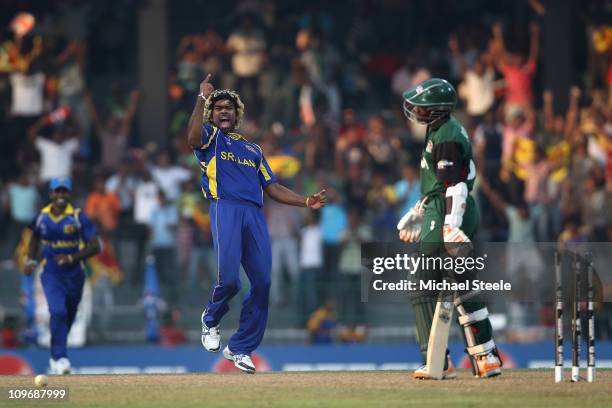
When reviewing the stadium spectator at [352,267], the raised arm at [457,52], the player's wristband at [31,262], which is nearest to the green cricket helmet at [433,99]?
the player's wristband at [31,262]

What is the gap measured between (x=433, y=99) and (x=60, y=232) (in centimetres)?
589

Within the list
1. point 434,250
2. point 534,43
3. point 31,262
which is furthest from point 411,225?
point 534,43

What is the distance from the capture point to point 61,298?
1644 centimetres

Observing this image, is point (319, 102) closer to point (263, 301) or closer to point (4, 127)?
point (4, 127)

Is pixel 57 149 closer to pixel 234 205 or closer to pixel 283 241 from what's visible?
pixel 283 241

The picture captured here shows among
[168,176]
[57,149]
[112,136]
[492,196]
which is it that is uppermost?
[112,136]

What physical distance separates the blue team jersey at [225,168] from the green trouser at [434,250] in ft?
5.12

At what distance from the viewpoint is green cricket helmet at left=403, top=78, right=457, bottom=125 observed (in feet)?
39.6

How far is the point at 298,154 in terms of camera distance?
22750 millimetres

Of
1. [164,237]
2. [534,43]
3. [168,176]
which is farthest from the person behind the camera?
[534,43]

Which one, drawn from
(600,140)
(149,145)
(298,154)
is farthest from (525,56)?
(149,145)

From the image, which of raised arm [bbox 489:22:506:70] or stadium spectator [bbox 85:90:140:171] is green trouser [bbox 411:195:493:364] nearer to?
stadium spectator [bbox 85:90:140:171]

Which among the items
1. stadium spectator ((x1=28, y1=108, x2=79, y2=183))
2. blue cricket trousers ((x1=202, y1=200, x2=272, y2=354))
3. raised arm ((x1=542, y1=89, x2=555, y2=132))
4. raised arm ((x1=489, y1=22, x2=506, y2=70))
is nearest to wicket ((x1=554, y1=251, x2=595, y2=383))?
blue cricket trousers ((x1=202, y1=200, x2=272, y2=354))

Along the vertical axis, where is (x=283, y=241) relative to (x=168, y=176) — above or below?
below
